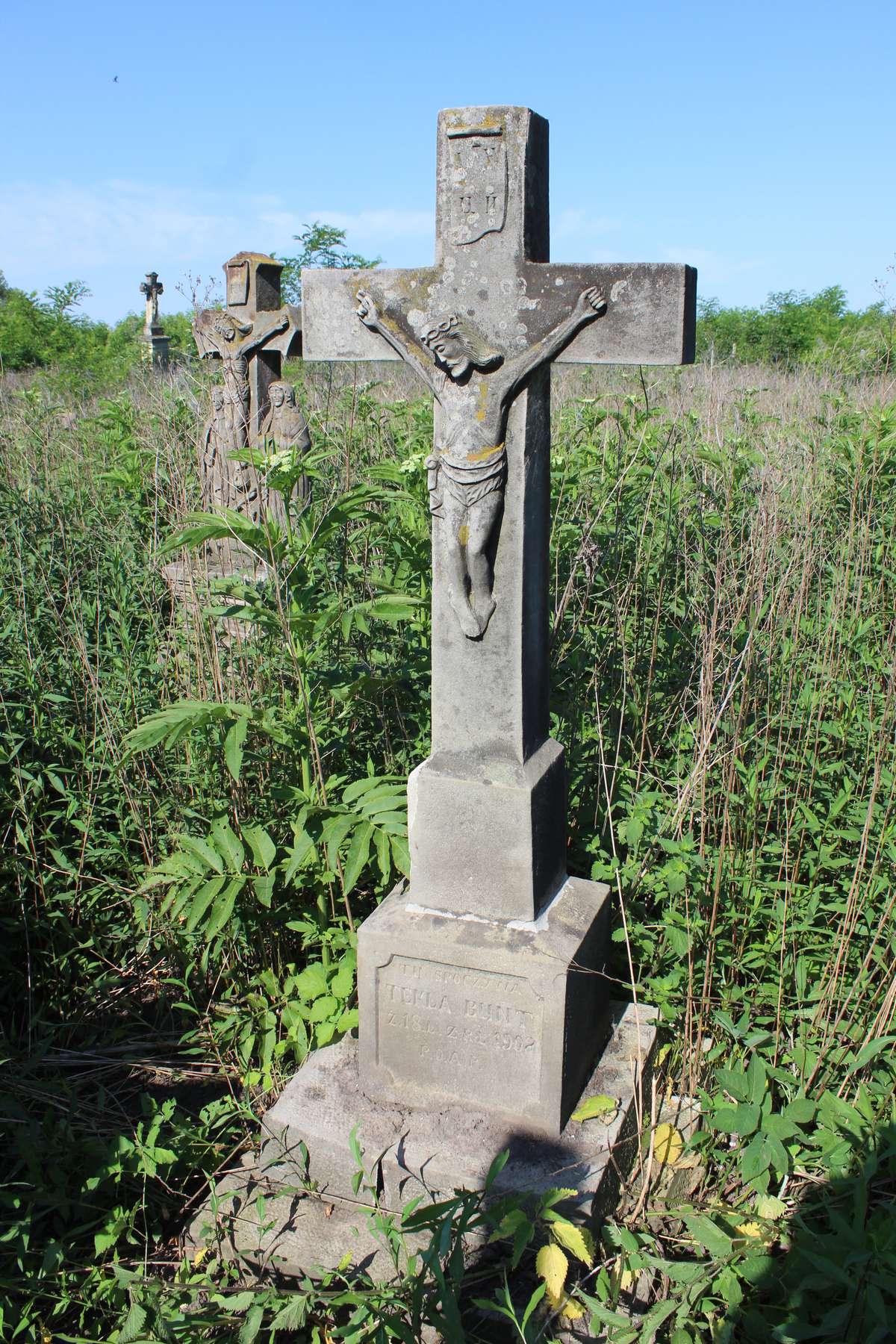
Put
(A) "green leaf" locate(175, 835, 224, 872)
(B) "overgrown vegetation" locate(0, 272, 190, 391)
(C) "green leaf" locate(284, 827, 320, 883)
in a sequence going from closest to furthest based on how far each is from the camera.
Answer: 1. (C) "green leaf" locate(284, 827, 320, 883)
2. (A) "green leaf" locate(175, 835, 224, 872)
3. (B) "overgrown vegetation" locate(0, 272, 190, 391)

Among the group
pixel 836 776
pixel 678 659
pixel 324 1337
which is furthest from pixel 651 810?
pixel 324 1337

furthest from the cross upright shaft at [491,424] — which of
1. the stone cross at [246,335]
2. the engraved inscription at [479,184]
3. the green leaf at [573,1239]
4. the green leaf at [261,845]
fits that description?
the stone cross at [246,335]

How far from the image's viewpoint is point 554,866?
2.56 metres

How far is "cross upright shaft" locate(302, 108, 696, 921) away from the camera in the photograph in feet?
7.04

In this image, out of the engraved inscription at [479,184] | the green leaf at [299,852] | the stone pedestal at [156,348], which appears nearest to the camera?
the engraved inscription at [479,184]

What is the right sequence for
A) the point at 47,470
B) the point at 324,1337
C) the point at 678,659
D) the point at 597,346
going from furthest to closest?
the point at 47,470, the point at 678,659, the point at 597,346, the point at 324,1337

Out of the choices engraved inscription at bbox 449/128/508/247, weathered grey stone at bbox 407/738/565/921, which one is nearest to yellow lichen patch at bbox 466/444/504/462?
engraved inscription at bbox 449/128/508/247

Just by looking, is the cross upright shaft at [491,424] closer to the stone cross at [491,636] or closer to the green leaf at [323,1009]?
the stone cross at [491,636]

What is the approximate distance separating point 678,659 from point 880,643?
0.71 meters

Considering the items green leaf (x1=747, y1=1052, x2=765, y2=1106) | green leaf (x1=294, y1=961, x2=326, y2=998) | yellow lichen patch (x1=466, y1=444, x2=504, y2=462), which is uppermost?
yellow lichen patch (x1=466, y1=444, x2=504, y2=462)

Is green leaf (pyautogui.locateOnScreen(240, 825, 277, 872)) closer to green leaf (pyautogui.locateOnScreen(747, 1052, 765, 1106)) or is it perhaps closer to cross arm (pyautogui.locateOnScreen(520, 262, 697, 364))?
green leaf (pyautogui.locateOnScreen(747, 1052, 765, 1106))

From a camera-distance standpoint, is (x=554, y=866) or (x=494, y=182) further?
(x=554, y=866)

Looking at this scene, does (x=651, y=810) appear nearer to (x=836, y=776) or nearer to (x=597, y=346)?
(x=836, y=776)

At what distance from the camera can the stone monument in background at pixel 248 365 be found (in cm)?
544
